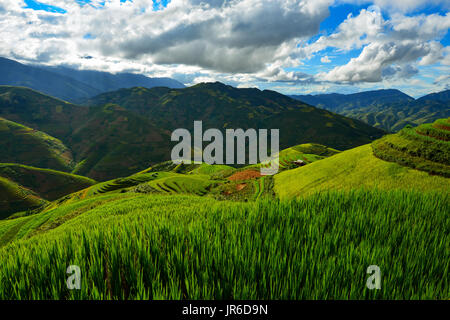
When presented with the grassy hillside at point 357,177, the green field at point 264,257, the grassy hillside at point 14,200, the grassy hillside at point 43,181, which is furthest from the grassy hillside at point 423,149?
the grassy hillside at point 43,181

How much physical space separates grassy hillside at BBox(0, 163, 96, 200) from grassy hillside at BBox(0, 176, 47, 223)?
750 inches

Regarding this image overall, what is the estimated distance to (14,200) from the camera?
12475 centimetres

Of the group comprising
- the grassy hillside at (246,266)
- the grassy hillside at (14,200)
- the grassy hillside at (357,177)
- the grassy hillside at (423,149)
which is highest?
the grassy hillside at (423,149)

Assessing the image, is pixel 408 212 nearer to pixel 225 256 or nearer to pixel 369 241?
pixel 369 241

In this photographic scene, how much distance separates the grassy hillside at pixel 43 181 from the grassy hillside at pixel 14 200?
19.0 meters

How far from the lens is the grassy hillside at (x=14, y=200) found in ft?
387

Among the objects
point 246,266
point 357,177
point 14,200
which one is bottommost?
point 14,200

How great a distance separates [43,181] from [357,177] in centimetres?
21016

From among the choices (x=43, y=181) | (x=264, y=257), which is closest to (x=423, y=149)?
(x=264, y=257)

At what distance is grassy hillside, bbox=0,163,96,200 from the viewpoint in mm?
154500

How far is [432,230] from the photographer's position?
3.58m

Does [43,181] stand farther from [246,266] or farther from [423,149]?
[423,149]

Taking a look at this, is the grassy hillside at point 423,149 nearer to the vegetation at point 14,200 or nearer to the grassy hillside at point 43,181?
the vegetation at point 14,200
